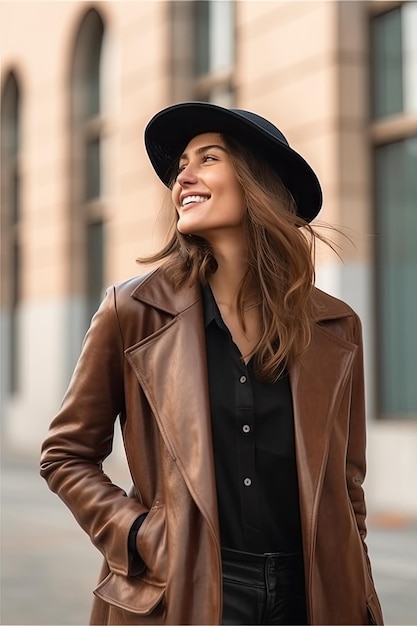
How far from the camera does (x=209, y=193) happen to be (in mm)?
2783

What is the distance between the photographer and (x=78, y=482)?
8.97 feet

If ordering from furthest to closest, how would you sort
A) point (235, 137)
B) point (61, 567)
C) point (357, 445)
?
1. point (61, 567)
2. point (357, 445)
3. point (235, 137)

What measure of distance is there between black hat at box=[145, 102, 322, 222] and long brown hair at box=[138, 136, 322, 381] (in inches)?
1.5

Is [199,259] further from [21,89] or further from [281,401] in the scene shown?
[21,89]

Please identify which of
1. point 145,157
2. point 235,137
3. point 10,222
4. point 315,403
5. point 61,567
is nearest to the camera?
point 315,403

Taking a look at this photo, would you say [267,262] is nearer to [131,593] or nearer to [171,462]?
[171,462]

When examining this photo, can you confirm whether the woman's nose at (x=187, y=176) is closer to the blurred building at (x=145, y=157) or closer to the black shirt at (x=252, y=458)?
the black shirt at (x=252, y=458)

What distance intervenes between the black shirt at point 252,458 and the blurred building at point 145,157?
4.10 meters

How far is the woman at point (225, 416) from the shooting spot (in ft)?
8.38

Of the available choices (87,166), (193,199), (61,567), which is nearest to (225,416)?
(193,199)

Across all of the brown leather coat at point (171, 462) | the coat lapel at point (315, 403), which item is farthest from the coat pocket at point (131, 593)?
the coat lapel at point (315, 403)

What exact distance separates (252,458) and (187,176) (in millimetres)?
810

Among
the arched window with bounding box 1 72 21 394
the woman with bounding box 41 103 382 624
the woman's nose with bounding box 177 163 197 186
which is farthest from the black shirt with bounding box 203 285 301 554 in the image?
the arched window with bounding box 1 72 21 394

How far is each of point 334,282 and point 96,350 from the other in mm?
9289
